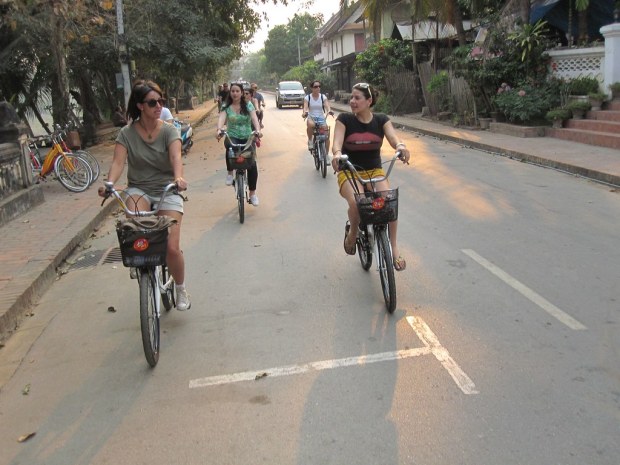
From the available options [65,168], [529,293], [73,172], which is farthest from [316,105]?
[529,293]

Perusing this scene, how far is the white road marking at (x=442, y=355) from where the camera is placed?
11.5 feet

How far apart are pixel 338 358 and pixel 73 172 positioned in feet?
28.6

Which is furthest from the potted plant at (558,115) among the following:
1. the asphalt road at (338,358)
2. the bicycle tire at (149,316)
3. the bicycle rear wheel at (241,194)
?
the bicycle tire at (149,316)

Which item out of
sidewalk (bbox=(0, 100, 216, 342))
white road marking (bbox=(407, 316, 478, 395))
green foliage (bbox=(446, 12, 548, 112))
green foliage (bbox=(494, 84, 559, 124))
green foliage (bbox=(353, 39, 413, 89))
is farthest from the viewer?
green foliage (bbox=(353, 39, 413, 89))

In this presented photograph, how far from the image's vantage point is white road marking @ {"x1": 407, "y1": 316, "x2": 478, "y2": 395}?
3.51 m

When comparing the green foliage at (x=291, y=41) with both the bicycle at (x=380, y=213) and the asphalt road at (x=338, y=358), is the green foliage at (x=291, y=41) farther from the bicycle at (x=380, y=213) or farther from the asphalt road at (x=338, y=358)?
the bicycle at (x=380, y=213)

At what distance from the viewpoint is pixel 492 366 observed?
3.73 metres

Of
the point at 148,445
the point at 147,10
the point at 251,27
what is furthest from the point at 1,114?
the point at 251,27

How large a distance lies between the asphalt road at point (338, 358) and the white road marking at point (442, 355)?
14 millimetres

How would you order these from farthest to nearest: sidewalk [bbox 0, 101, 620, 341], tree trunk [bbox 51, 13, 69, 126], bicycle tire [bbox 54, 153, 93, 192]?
tree trunk [bbox 51, 13, 69, 126] < bicycle tire [bbox 54, 153, 93, 192] < sidewalk [bbox 0, 101, 620, 341]

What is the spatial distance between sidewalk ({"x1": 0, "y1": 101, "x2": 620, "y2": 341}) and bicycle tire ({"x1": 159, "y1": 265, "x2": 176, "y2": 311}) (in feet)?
4.17

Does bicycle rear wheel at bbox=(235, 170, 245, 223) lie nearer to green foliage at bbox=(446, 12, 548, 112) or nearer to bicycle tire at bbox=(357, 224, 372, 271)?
bicycle tire at bbox=(357, 224, 372, 271)

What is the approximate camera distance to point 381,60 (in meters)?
26.8

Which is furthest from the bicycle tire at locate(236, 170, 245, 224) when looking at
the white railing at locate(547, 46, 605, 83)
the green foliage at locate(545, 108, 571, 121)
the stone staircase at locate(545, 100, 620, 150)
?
the white railing at locate(547, 46, 605, 83)
